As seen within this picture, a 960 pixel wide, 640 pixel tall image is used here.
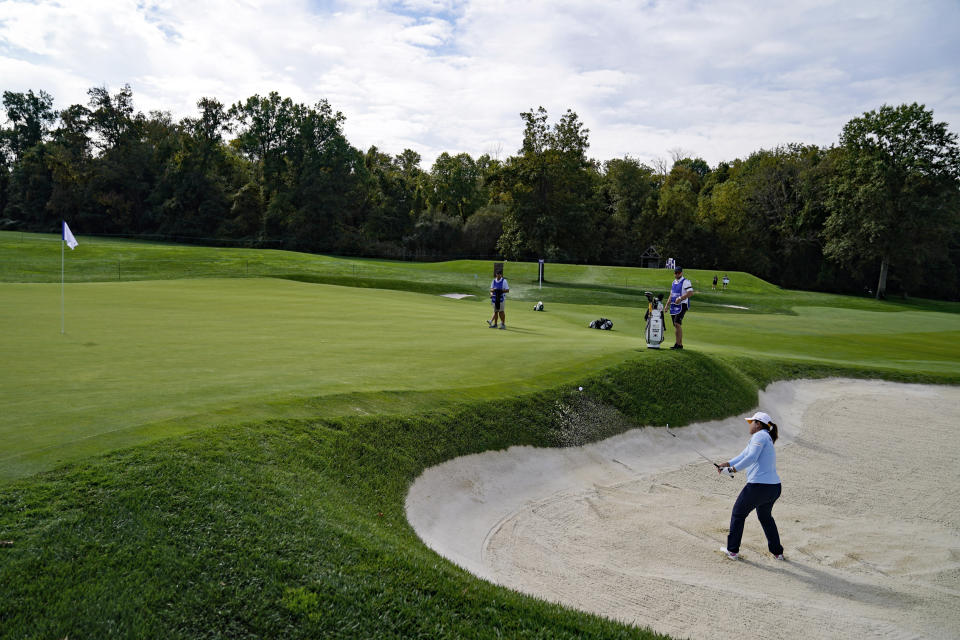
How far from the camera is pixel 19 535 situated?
579cm

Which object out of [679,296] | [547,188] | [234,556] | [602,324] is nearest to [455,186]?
[547,188]

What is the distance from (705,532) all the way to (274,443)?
708 cm

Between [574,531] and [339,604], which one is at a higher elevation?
[339,604]

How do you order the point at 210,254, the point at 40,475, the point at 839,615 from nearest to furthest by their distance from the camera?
the point at 40,475, the point at 839,615, the point at 210,254

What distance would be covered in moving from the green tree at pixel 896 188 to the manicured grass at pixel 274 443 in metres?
59.9

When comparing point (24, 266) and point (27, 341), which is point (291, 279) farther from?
point (27, 341)

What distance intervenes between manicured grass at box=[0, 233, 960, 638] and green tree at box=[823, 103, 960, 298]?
59868 mm

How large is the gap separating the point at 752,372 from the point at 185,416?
1682 centimetres

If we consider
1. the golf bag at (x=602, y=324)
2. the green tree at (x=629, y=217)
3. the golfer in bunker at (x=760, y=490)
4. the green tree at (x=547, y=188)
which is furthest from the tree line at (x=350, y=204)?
the golfer in bunker at (x=760, y=490)

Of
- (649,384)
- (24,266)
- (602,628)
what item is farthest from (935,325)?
(24,266)

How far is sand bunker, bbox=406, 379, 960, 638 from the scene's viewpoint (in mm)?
7547

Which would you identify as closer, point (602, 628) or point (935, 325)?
point (602, 628)

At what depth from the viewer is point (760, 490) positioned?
29.8ft

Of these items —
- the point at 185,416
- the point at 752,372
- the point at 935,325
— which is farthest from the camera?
the point at 935,325
